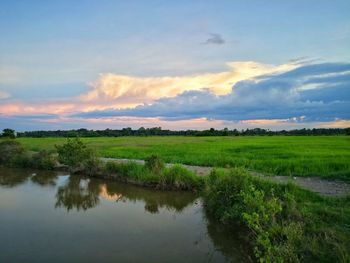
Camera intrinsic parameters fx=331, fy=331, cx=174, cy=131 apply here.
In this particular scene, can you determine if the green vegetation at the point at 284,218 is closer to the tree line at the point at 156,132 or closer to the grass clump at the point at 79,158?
the grass clump at the point at 79,158

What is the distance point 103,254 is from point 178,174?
7483mm

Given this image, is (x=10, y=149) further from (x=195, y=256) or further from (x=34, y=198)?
(x=195, y=256)

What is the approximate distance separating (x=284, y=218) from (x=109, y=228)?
530 cm

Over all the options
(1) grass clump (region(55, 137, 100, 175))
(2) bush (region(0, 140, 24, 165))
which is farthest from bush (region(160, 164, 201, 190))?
(2) bush (region(0, 140, 24, 165))

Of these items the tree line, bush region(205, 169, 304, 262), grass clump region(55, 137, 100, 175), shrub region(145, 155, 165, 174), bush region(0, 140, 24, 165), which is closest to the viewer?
bush region(205, 169, 304, 262)

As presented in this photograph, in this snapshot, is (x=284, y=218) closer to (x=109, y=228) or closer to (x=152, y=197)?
(x=109, y=228)

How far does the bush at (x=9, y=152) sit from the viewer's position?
85.5ft

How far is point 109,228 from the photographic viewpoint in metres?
10.4

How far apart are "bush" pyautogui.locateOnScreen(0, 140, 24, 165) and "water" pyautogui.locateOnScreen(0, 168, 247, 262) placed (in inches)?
395

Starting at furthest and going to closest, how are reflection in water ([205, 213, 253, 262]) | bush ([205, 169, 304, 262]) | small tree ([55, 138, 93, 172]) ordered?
small tree ([55, 138, 93, 172]) < reflection in water ([205, 213, 253, 262]) < bush ([205, 169, 304, 262])

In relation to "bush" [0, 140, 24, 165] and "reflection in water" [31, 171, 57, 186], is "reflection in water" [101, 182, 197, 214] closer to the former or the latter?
"reflection in water" [31, 171, 57, 186]

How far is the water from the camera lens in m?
8.24

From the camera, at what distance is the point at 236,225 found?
9680 mm

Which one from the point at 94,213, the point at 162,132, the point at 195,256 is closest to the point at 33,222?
the point at 94,213
